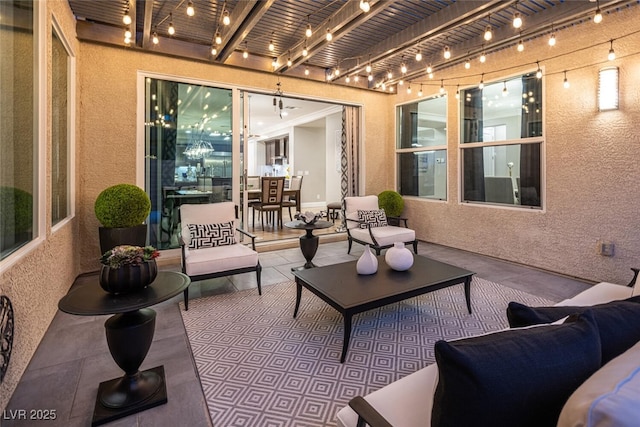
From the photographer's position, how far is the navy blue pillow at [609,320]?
0.96m

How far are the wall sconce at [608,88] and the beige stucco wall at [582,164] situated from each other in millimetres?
74

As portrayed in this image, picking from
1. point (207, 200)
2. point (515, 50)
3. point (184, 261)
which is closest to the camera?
point (184, 261)

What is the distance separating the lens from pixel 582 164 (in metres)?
3.86

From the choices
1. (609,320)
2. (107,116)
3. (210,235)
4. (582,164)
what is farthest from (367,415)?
(107,116)

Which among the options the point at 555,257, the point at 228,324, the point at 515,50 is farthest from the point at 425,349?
the point at 515,50

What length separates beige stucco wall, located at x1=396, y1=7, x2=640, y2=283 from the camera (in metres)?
3.49

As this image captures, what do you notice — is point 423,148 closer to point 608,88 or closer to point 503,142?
point 503,142

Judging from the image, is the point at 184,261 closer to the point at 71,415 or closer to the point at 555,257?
the point at 71,415

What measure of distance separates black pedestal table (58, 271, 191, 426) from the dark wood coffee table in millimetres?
1065

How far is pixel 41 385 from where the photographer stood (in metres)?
1.97

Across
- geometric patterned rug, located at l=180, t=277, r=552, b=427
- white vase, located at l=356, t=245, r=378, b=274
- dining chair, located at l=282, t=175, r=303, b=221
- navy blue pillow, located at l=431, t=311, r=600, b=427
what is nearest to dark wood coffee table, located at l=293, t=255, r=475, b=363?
white vase, located at l=356, t=245, r=378, b=274

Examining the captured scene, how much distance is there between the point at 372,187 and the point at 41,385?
5.59 metres

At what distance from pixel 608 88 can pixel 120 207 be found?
5.53 m

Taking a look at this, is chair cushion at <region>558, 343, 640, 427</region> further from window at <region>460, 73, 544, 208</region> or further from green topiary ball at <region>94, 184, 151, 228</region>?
window at <region>460, 73, 544, 208</region>
